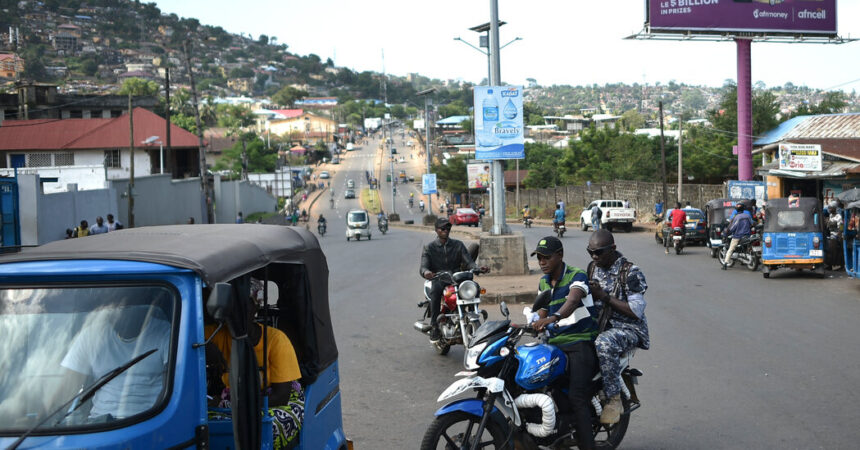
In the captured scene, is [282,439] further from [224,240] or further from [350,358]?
[350,358]

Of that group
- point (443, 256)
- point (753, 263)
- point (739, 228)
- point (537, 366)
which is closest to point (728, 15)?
point (739, 228)

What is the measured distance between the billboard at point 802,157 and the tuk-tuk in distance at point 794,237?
12.9 metres

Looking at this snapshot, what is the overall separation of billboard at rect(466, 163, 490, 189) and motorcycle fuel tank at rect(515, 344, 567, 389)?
205 feet

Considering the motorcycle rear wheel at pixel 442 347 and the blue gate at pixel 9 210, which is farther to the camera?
the blue gate at pixel 9 210

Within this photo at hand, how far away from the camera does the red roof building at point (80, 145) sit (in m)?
51.8

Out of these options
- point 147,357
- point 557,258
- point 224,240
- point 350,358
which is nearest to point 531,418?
point 557,258

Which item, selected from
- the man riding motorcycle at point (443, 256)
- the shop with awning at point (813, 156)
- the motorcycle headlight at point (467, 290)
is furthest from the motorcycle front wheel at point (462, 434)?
the shop with awning at point (813, 156)

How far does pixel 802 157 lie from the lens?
1238 inches

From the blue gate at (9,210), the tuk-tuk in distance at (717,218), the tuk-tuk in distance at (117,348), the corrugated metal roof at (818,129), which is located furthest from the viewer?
the corrugated metal roof at (818,129)

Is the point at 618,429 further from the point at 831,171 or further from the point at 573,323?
the point at 831,171

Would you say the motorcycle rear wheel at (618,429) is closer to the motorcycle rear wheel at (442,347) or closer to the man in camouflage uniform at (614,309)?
the man in camouflage uniform at (614,309)

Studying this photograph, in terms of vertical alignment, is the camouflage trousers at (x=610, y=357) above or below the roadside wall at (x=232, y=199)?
below

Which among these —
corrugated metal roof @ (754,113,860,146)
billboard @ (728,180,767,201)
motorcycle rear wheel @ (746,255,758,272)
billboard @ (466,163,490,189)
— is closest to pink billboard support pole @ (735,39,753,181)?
corrugated metal roof @ (754,113,860,146)

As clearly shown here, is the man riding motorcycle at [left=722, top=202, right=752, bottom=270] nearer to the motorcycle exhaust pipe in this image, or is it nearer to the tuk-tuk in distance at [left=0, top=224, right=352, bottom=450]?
the motorcycle exhaust pipe
